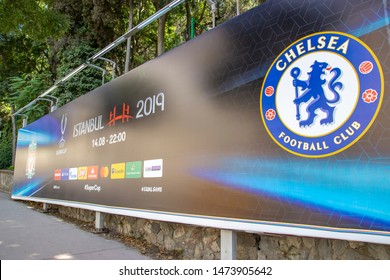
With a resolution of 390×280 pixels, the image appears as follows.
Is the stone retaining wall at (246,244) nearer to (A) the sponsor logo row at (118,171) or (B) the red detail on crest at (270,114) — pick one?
(A) the sponsor logo row at (118,171)

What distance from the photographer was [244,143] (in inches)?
148

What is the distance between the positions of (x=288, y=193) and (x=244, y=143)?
78 cm

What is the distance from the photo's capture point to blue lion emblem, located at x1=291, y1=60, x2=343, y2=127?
301cm

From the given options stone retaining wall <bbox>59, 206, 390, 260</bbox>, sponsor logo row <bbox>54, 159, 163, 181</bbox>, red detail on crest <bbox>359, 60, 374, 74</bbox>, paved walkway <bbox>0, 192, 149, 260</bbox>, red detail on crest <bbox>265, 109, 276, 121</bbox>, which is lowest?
paved walkway <bbox>0, 192, 149, 260</bbox>

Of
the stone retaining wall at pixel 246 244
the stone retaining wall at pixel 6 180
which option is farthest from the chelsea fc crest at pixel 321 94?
the stone retaining wall at pixel 6 180

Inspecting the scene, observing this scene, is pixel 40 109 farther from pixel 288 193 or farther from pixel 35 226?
pixel 288 193

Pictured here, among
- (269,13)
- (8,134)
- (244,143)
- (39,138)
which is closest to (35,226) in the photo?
(39,138)

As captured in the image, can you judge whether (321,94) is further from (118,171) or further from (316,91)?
(118,171)

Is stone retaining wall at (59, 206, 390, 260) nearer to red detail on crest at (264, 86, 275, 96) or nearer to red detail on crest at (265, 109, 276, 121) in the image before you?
red detail on crest at (265, 109, 276, 121)

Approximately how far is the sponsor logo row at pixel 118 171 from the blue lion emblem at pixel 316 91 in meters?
2.52

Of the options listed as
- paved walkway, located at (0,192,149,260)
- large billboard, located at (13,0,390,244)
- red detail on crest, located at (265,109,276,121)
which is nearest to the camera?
large billboard, located at (13,0,390,244)

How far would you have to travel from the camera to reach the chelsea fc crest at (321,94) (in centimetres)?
281

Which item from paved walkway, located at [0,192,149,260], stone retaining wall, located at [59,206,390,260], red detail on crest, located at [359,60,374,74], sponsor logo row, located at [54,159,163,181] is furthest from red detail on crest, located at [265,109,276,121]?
paved walkway, located at [0,192,149,260]

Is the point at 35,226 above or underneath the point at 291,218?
underneath
